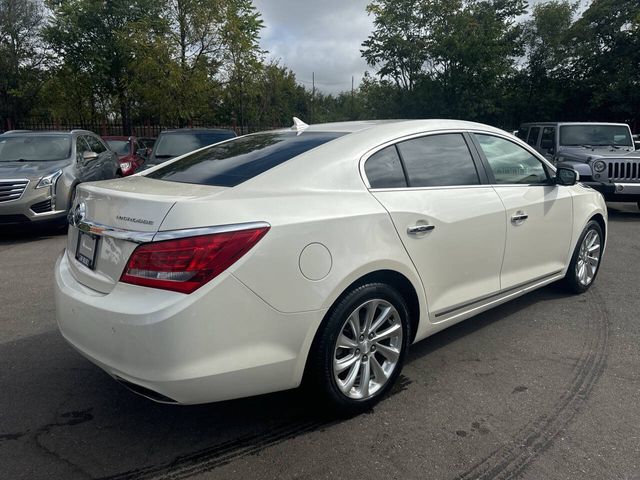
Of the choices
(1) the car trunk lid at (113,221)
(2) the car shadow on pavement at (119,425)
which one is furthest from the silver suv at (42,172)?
(1) the car trunk lid at (113,221)

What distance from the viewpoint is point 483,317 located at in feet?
14.9

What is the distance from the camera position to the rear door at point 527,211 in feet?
12.8

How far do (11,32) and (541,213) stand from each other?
2305cm

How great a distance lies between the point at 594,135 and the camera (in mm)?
11211

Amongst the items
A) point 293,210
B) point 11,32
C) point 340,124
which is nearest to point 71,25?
point 11,32

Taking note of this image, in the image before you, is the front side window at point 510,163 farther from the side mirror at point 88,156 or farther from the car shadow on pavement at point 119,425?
the side mirror at point 88,156

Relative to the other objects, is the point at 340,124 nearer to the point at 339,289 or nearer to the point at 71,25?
the point at 339,289

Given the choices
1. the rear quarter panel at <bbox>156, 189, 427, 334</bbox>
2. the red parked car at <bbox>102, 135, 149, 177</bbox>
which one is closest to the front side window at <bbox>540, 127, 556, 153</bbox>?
the red parked car at <bbox>102, 135, 149, 177</bbox>

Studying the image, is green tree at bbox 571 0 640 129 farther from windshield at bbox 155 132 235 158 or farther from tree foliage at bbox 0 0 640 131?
windshield at bbox 155 132 235 158

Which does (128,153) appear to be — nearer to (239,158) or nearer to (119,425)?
(239,158)

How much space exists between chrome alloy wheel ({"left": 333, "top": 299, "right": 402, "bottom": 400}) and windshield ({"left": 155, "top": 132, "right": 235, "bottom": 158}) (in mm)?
7985

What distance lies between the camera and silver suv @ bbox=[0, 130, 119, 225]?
7.52 meters

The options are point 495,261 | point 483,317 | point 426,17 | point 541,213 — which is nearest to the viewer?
point 495,261

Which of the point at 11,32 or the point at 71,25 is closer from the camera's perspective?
the point at 71,25
